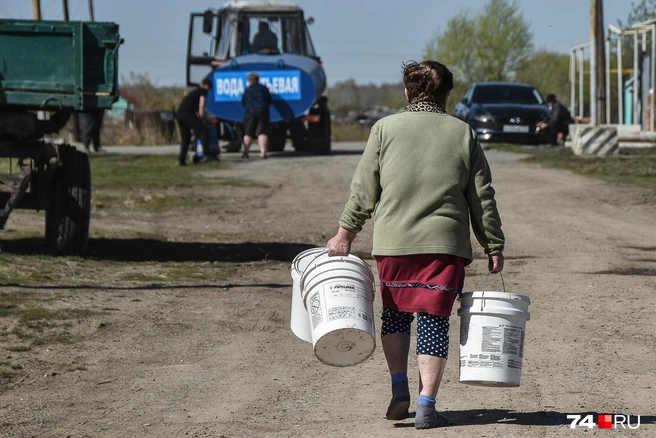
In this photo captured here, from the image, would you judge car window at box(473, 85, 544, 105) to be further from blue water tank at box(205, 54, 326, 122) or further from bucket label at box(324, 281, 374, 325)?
bucket label at box(324, 281, 374, 325)

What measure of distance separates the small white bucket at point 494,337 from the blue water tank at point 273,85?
19.6 metres

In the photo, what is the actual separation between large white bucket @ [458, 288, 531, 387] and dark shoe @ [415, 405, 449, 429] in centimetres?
21

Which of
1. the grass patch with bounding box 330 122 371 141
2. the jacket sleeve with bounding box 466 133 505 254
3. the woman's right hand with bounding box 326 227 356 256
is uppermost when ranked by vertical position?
the jacket sleeve with bounding box 466 133 505 254

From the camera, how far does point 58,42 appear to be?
10.7 metres

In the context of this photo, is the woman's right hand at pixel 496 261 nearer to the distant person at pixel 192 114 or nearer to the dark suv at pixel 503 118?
the distant person at pixel 192 114

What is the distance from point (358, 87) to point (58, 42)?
424ft

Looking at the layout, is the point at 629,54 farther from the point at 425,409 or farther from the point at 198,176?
the point at 425,409

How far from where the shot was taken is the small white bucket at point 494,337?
511 centimetres

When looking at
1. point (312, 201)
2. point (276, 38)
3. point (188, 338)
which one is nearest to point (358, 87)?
point (276, 38)

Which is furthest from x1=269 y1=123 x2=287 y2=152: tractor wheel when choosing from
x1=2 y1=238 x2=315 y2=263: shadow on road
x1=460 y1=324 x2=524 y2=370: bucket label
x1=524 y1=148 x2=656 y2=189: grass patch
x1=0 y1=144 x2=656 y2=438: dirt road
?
x1=460 y1=324 x2=524 y2=370: bucket label

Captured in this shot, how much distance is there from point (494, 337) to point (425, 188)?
28.0 inches

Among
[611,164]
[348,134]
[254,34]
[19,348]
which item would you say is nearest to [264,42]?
[254,34]

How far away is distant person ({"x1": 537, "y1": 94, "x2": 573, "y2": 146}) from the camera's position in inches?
1077

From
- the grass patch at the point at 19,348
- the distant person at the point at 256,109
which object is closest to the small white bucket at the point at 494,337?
the grass patch at the point at 19,348
